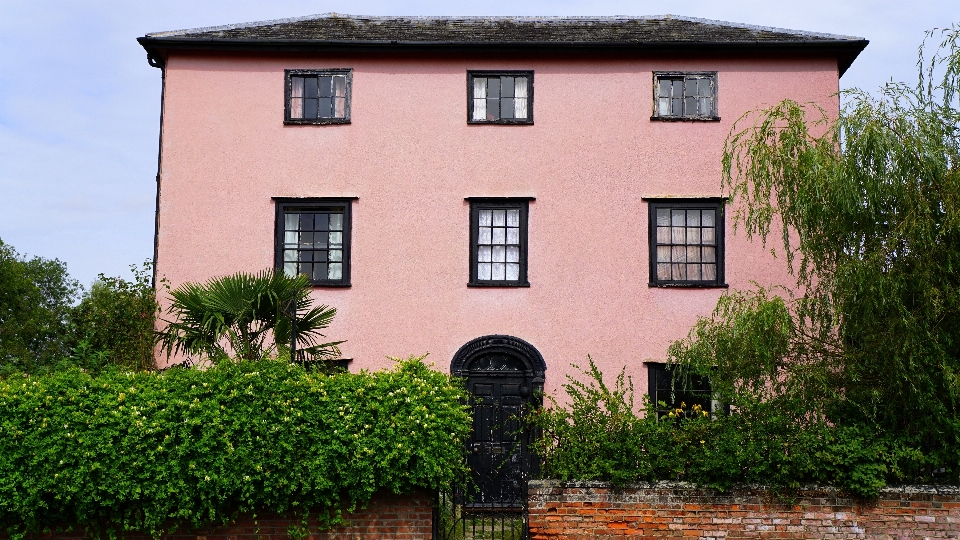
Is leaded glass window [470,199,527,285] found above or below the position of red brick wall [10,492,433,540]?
above

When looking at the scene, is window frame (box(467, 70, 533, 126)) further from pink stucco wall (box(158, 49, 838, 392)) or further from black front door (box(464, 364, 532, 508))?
black front door (box(464, 364, 532, 508))

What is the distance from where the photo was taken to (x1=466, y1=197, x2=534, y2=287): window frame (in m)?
16.7

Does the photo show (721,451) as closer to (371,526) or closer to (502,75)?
(371,526)

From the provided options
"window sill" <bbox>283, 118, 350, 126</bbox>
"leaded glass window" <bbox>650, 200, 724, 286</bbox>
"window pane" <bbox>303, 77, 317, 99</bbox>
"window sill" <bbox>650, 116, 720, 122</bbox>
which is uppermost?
"window pane" <bbox>303, 77, 317, 99</bbox>

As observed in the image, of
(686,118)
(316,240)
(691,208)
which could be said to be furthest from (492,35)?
(316,240)

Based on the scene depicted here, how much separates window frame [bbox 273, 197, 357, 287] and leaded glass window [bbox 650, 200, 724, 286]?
5290mm

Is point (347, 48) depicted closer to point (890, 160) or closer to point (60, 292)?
point (890, 160)

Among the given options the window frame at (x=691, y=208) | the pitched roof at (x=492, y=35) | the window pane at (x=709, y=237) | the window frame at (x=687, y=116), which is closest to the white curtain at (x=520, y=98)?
the pitched roof at (x=492, y=35)

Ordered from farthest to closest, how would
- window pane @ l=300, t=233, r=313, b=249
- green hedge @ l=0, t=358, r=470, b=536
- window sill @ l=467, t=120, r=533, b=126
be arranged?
1. window sill @ l=467, t=120, r=533, b=126
2. window pane @ l=300, t=233, r=313, b=249
3. green hedge @ l=0, t=358, r=470, b=536

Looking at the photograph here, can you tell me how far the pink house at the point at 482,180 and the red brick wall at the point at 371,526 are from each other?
5.35 meters

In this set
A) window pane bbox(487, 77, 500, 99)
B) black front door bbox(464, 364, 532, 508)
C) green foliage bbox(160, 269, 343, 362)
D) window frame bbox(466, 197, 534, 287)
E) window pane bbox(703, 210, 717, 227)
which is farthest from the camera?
window pane bbox(487, 77, 500, 99)

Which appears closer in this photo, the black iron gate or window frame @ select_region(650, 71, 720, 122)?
the black iron gate

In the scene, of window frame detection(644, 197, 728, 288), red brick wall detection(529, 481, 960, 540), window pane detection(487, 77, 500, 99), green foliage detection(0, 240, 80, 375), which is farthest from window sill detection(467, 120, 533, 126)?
green foliage detection(0, 240, 80, 375)

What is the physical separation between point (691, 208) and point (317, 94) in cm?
699
